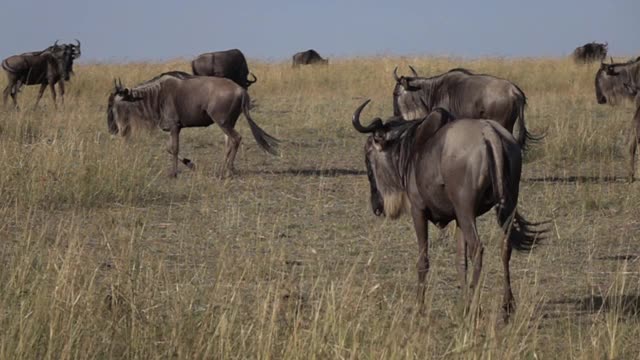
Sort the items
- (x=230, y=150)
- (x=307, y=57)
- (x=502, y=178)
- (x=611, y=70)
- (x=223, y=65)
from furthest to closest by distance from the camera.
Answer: (x=307, y=57) < (x=223, y=65) < (x=611, y=70) < (x=230, y=150) < (x=502, y=178)

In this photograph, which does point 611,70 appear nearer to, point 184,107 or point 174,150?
point 184,107

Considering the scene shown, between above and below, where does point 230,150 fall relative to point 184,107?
below

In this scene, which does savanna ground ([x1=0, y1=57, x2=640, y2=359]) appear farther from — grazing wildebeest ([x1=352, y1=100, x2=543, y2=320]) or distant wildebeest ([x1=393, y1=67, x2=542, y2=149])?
distant wildebeest ([x1=393, y1=67, x2=542, y2=149])

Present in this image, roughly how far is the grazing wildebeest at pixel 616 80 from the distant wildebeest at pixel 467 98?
415cm

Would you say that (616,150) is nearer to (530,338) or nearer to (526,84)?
(530,338)

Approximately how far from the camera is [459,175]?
548 cm

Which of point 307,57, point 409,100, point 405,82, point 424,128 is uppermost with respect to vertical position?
point 424,128

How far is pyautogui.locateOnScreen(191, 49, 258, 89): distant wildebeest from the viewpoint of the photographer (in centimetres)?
2066

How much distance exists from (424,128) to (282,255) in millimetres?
1248

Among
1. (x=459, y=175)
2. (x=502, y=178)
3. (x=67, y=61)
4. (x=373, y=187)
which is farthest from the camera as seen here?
(x=67, y=61)

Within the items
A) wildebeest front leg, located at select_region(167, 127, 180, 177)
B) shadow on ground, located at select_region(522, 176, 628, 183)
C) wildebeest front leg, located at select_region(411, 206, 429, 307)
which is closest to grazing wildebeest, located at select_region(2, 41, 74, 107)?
wildebeest front leg, located at select_region(167, 127, 180, 177)

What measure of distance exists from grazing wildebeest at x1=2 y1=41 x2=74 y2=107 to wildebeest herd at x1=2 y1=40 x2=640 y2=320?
0.02 m

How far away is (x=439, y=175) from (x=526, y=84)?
1959 cm

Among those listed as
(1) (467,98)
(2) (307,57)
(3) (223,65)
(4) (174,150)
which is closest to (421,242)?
(1) (467,98)
